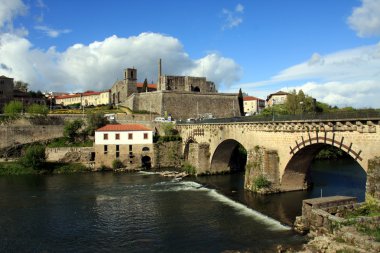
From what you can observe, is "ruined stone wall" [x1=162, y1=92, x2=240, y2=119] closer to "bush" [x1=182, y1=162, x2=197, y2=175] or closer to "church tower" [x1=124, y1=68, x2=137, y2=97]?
"church tower" [x1=124, y1=68, x2=137, y2=97]

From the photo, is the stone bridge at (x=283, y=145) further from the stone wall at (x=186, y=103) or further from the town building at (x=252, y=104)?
the town building at (x=252, y=104)

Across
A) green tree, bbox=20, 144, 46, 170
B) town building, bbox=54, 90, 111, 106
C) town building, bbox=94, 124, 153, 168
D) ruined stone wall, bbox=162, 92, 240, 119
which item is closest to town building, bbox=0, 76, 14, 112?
town building, bbox=54, 90, 111, 106

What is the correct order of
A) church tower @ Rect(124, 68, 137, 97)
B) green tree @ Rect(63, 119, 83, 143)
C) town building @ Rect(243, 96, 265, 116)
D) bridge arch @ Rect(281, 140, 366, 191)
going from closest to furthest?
bridge arch @ Rect(281, 140, 366, 191)
green tree @ Rect(63, 119, 83, 143)
church tower @ Rect(124, 68, 137, 97)
town building @ Rect(243, 96, 265, 116)

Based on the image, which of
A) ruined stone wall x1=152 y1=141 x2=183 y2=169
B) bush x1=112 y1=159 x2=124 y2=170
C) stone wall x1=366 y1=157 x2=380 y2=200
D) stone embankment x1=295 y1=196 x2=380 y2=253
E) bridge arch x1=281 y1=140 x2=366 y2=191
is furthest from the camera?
ruined stone wall x1=152 y1=141 x2=183 y2=169

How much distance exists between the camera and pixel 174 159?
202 ft

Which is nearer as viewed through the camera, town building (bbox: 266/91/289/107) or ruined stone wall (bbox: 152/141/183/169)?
ruined stone wall (bbox: 152/141/183/169)

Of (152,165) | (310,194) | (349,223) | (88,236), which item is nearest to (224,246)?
(349,223)

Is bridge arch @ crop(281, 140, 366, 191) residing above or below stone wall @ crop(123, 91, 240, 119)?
below

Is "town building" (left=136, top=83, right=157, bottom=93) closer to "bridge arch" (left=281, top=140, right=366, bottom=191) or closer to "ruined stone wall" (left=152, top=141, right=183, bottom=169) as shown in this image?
"ruined stone wall" (left=152, top=141, right=183, bottom=169)

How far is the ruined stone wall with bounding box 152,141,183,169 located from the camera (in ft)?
198

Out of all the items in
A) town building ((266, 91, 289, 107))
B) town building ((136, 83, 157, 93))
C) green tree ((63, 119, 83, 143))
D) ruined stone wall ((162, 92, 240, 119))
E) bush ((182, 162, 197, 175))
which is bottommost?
bush ((182, 162, 197, 175))

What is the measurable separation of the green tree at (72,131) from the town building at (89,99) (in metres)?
53.4

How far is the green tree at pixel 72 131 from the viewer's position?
63.6 m

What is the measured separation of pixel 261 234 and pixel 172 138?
39.7 m
